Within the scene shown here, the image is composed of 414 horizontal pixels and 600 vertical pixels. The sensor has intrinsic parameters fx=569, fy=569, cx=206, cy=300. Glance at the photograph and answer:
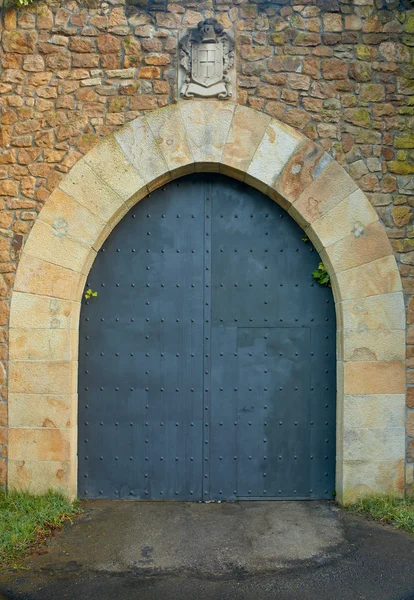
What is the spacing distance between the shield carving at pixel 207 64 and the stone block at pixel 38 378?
267 centimetres

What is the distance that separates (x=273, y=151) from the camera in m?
4.77

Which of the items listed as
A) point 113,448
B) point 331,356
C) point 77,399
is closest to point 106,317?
point 77,399

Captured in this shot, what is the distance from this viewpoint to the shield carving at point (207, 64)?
4746 millimetres

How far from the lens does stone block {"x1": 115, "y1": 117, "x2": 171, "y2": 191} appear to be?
4758 millimetres

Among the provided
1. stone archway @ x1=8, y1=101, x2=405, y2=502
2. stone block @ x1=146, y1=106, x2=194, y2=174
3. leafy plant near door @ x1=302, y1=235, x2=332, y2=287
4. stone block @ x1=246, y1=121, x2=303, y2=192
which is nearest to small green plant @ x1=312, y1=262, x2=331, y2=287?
leafy plant near door @ x1=302, y1=235, x2=332, y2=287

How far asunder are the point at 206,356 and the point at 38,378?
1425 mm

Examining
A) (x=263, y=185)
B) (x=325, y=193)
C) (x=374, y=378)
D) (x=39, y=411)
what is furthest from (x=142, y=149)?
(x=374, y=378)

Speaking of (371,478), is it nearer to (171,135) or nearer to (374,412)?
(374,412)

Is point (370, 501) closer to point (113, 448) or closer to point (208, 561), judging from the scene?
point (208, 561)

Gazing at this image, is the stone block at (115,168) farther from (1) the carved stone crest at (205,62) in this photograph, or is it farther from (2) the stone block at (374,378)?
(2) the stone block at (374,378)

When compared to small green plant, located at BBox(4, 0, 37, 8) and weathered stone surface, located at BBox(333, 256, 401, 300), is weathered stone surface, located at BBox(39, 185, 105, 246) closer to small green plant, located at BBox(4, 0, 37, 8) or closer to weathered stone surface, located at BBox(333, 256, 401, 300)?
small green plant, located at BBox(4, 0, 37, 8)

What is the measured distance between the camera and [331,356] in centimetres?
498

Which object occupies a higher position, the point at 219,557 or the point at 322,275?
the point at 322,275

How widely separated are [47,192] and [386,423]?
3.41 meters
